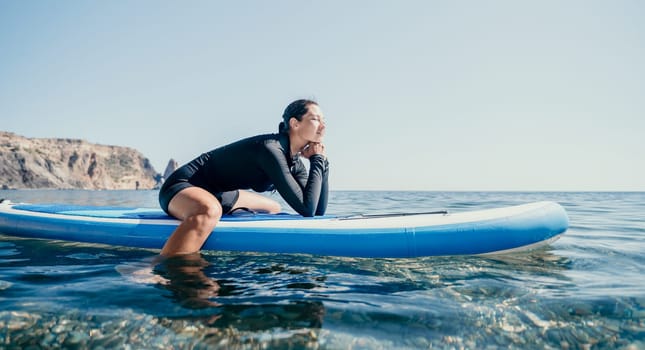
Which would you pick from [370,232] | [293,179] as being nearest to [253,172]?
[293,179]

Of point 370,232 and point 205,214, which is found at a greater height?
point 205,214

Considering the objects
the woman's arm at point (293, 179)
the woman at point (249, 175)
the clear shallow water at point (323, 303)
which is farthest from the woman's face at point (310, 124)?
the clear shallow water at point (323, 303)

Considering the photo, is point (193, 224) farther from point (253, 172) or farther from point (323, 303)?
point (323, 303)

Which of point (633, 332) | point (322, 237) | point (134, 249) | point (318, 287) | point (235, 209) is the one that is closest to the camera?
point (633, 332)

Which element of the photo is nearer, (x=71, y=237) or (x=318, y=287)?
(x=318, y=287)

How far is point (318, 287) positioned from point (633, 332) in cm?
164

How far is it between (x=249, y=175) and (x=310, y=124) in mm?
763

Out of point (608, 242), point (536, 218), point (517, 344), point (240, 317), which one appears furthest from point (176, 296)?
point (608, 242)

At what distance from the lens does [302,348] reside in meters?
1.57

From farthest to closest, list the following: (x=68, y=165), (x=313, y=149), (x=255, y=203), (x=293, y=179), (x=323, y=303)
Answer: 1. (x=68, y=165)
2. (x=255, y=203)
3. (x=313, y=149)
4. (x=293, y=179)
5. (x=323, y=303)

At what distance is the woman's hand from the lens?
3.88 meters

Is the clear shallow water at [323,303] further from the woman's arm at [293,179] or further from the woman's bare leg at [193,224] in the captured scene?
the woman's arm at [293,179]

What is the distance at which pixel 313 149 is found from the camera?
3.89 meters

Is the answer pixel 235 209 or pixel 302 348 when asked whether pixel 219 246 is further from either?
pixel 302 348
